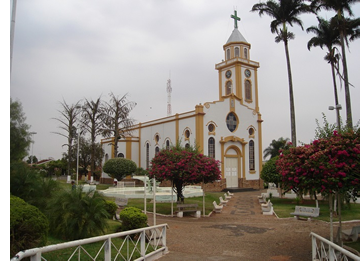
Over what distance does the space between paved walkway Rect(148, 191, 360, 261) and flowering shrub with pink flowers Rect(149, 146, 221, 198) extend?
1.95m

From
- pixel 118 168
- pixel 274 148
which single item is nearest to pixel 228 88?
pixel 274 148

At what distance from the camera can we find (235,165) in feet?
113

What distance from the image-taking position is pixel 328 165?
7.77m

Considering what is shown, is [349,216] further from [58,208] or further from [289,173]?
[58,208]

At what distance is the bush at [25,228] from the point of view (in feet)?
18.0

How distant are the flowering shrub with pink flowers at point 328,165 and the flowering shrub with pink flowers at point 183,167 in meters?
7.59

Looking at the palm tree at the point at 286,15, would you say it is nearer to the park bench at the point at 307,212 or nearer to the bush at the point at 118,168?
the park bench at the point at 307,212

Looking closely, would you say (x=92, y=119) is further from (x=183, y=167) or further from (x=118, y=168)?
(x=183, y=167)

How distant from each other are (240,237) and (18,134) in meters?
7.97

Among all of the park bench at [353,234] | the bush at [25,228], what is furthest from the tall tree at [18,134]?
the park bench at [353,234]

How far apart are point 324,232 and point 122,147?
32.7 metres

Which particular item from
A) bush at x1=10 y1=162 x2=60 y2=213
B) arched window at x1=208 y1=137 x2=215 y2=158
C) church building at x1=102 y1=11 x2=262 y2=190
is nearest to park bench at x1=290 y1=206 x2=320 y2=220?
bush at x1=10 y1=162 x2=60 y2=213

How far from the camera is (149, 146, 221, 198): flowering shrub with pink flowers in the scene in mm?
15758

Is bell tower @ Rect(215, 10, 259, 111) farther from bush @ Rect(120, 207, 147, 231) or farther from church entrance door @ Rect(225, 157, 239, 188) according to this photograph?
bush @ Rect(120, 207, 147, 231)
